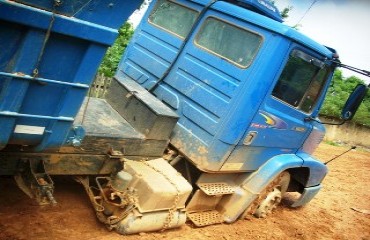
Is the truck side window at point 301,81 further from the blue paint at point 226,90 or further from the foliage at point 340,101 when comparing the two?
the foliage at point 340,101

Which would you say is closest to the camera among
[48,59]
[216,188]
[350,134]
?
[48,59]

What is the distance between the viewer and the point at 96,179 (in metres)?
3.64

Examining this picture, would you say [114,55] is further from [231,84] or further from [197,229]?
[197,229]

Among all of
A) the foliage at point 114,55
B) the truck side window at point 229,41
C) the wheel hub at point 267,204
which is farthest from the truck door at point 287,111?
the foliage at point 114,55

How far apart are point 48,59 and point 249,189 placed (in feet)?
10.8

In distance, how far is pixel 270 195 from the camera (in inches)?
213

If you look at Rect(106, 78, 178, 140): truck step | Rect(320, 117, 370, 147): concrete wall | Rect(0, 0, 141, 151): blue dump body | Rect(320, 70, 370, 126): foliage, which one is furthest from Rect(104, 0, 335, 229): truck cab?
Rect(320, 70, 370, 126): foliage

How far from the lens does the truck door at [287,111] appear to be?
4.34 m

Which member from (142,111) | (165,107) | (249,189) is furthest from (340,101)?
(142,111)

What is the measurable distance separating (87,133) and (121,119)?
0.81 meters

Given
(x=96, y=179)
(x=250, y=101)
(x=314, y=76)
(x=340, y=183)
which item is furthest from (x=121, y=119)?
(x=340, y=183)

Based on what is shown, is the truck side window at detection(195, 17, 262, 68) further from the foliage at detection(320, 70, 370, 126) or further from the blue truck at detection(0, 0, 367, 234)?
the foliage at detection(320, 70, 370, 126)

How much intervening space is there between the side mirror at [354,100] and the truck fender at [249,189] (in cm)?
104

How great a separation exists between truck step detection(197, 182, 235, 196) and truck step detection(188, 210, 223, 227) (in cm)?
38
